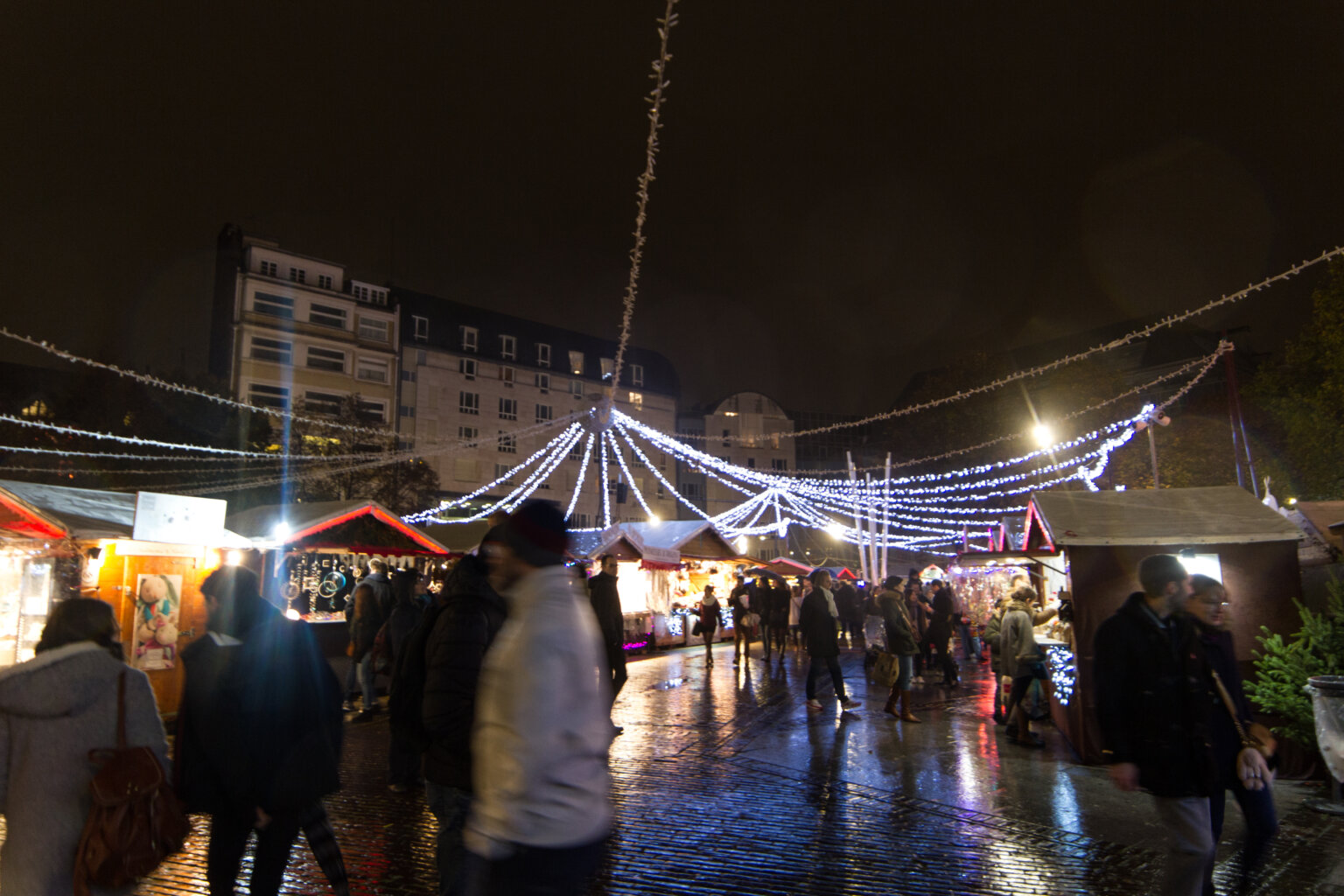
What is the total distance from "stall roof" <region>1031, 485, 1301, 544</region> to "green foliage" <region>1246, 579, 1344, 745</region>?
2.84ft

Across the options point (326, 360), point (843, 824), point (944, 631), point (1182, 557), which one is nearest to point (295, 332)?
point (326, 360)

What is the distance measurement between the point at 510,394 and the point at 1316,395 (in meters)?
35.2

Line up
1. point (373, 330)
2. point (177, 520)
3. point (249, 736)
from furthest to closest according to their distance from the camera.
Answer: point (373, 330)
point (177, 520)
point (249, 736)

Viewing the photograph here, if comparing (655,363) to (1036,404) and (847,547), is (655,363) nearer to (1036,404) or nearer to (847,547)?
(847,547)

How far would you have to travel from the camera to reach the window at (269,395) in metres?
34.0

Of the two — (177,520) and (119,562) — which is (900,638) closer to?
(177,520)

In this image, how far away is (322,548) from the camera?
539 inches

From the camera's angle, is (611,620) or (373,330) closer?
(611,620)

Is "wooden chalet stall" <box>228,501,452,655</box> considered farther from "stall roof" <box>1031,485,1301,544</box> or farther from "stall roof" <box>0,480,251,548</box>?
"stall roof" <box>1031,485,1301,544</box>

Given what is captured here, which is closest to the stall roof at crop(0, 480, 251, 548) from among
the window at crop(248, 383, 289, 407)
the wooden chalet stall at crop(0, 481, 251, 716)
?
the wooden chalet stall at crop(0, 481, 251, 716)

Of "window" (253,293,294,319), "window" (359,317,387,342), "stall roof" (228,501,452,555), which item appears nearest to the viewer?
"stall roof" (228,501,452,555)

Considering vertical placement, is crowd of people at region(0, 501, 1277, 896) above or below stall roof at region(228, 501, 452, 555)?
below

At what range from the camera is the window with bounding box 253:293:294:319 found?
3518cm

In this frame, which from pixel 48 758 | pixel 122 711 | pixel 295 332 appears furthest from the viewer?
pixel 295 332
